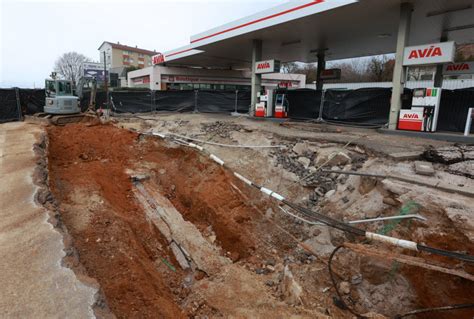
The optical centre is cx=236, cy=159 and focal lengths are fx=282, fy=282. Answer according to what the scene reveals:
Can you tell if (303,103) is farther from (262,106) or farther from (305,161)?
(305,161)

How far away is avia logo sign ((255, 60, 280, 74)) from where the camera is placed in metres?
15.8

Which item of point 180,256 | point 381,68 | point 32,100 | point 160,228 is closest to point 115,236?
point 180,256

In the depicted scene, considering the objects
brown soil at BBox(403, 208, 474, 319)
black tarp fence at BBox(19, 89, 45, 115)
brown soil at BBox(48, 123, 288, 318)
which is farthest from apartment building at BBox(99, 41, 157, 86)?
brown soil at BBox(403, 208, 474, 319)

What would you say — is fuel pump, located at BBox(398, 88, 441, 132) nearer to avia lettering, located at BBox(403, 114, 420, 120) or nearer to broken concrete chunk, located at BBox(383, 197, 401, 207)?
avia lettering, located at BBox(403, 114, 420, 120)

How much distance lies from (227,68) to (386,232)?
30281 mm

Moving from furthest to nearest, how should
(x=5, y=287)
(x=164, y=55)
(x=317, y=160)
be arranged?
(x=164, y=55)
(x=317, y=160)
(x=5, y=287)

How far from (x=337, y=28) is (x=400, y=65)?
4.81 meters

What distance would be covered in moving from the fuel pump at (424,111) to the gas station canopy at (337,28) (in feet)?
11.4

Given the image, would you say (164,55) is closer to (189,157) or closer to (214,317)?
(189,157)

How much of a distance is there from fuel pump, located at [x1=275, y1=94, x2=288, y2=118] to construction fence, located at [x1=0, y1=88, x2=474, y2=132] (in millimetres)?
274

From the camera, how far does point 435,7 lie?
37.2ft

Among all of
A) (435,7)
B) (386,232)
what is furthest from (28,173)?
(435,7)

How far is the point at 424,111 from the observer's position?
1020 centimetres

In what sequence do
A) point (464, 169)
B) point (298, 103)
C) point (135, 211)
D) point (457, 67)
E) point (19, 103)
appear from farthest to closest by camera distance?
1. point (19, 103)
2. point (298, 103)
3. point (457, 67)
4. point (135, 211)
5. point (464, 169)
